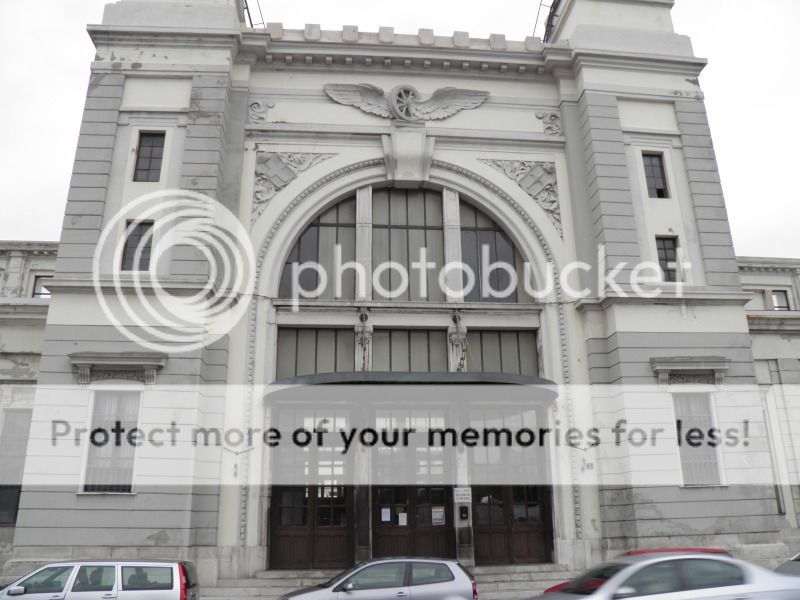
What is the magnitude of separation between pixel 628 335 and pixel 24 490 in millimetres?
16029

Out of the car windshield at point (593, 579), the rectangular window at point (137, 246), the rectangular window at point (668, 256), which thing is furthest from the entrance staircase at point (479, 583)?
the rectangular window at point (668, 256)

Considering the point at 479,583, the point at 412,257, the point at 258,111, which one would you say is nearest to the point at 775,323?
the point at 412,257

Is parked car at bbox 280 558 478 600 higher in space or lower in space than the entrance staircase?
higher

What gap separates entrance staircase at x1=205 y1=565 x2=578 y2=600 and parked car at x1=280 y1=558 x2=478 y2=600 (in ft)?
12.8

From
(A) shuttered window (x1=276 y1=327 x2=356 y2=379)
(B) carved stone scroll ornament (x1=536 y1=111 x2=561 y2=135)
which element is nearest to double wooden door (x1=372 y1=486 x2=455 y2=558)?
(A) shuttered window (x1=276 y1=327 x2=356 y2=379)

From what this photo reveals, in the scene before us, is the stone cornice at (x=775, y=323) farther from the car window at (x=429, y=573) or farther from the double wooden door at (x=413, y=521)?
the car window at (x=429, y=573)

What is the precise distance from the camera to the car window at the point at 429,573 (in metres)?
11.6

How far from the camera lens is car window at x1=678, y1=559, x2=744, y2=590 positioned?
8.87m

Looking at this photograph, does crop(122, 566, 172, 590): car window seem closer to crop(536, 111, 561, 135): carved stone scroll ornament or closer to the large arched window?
the large arched window

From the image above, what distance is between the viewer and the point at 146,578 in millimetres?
11133

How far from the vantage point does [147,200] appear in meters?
18.5

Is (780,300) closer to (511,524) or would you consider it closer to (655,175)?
(655,175)

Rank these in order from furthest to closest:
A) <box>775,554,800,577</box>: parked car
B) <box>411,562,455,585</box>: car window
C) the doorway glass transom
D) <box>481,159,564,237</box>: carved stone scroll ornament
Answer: <box>481,159,564,237</box>: carved stone scroll ornament
the doorway glass transom
<box>775,554,800,577</box>: parked car
<box>411,562,455,585</box>: car window

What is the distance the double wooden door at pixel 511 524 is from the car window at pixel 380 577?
6.80m
